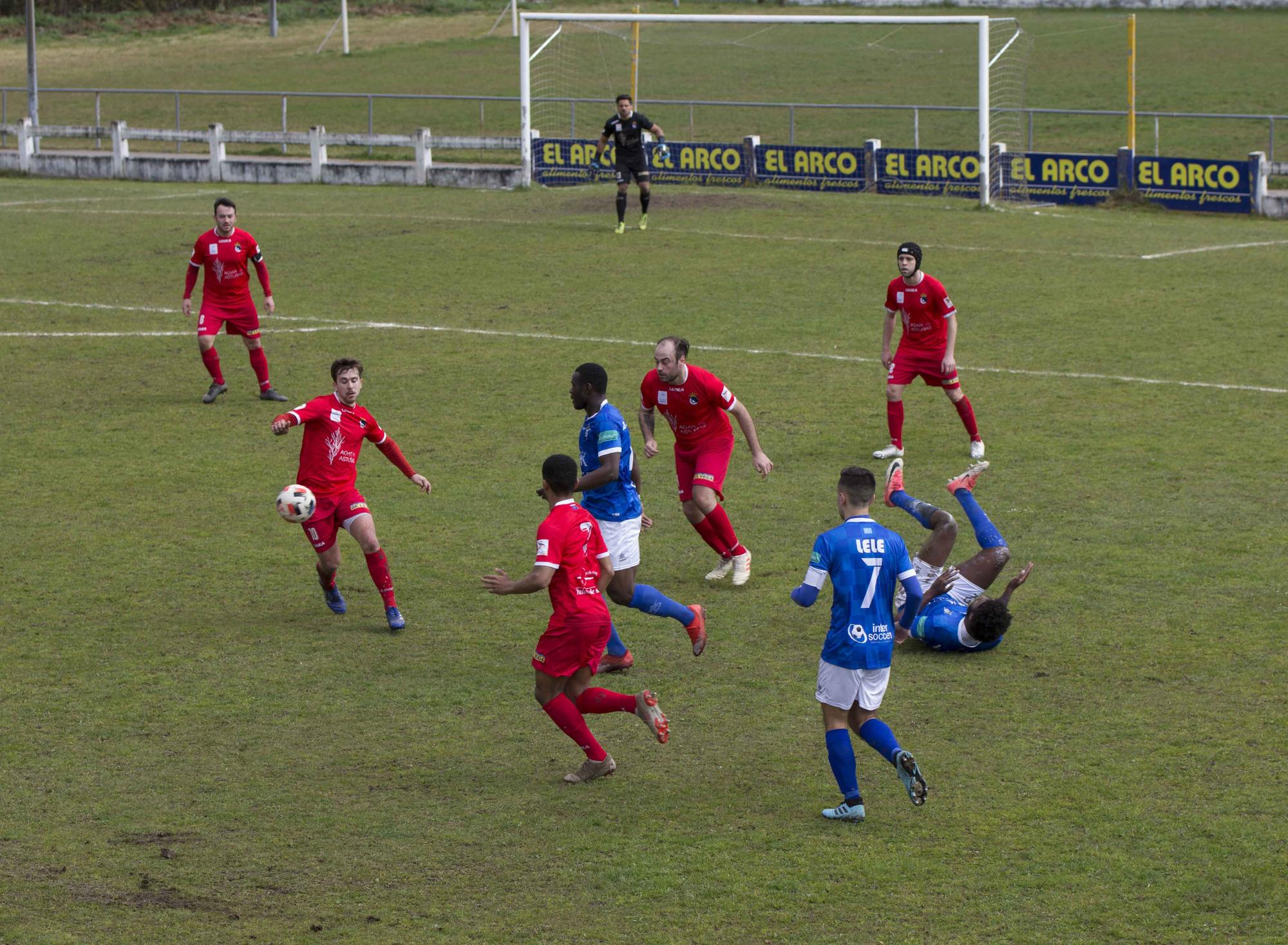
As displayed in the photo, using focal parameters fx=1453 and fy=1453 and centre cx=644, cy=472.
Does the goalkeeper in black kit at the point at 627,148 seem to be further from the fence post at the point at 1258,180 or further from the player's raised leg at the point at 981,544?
the player's raised leg at the point at 981,544

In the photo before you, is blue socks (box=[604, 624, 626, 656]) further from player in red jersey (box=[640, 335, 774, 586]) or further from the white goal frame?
the white goal frame

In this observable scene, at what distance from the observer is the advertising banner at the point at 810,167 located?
33.9 meters

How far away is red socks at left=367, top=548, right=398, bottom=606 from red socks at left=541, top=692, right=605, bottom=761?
2752 millimetres

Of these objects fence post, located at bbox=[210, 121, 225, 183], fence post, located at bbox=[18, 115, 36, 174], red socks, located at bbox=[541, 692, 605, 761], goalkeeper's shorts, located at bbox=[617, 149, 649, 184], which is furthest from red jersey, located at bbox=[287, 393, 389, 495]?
fence post, located at bbox=[18, 115, 36, 174]

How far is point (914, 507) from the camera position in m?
9.35

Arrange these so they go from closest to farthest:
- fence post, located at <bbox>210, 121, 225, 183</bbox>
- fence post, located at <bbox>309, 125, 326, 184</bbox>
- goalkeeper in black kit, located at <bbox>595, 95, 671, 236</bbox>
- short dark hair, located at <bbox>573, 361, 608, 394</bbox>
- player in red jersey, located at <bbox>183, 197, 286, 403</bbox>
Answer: short dark hair, located at <bbox>573, 361, 608, 394</bbox> < player in red jersey, located at <bbox>183, 197, 286, 403</bbox> < goalkeeper in black kit, located at <bbox>595, 95, 671, 236</bbox> < fence post, located at <bbox>309, 125, 326, 184</bbox> < fence post, located at <bbox>210, 121, 225, 183</bbox>

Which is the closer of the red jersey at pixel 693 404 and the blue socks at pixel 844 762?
the blue socks at pixel 844 762

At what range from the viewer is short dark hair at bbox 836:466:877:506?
24.8 ft

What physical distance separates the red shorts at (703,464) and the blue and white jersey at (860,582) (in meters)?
3.70

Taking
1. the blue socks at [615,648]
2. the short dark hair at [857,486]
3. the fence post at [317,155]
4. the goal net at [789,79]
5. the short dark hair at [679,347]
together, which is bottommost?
the blue socks at [615,648]

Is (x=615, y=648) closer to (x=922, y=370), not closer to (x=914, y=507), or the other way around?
(x=914, y=507)

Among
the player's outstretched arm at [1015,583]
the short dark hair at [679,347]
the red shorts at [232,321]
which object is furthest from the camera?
the red shorts at [232,321]

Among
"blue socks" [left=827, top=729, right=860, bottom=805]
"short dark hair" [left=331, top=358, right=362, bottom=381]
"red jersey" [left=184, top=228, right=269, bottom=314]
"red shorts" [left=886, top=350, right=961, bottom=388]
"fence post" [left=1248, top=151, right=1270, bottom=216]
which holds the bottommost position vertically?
"blue socks" [left=827, top=729, right=860, bottom=805]

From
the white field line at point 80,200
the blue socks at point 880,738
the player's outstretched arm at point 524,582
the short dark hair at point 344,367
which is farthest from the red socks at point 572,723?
the white field line at point 80,200
